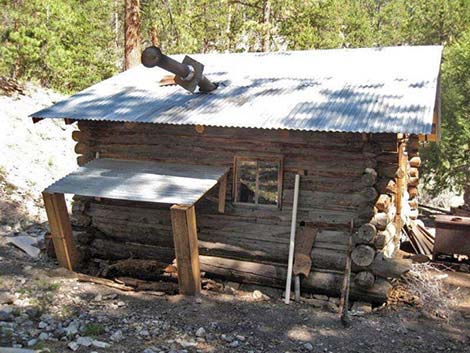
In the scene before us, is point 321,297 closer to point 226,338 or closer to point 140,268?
point 226,338

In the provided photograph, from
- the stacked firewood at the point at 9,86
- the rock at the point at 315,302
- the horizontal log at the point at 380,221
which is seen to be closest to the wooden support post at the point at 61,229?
the rock at the point at 315,302

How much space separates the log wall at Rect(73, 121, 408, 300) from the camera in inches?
356

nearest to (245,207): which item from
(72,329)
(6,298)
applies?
(72,329)

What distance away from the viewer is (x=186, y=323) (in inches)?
295

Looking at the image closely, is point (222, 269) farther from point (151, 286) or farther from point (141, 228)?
point (141, 228)

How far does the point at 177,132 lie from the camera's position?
33.6ft

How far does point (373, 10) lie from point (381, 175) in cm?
3952

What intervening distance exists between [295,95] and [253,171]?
5.91ft

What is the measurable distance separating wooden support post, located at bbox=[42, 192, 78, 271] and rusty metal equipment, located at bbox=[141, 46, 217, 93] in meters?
3.16

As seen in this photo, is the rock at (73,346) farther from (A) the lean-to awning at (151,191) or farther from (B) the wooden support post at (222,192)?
(B) the wooden support post at (222,192)

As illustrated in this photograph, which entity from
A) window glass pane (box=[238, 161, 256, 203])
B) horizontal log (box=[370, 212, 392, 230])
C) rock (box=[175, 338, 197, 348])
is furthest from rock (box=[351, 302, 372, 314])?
rock (box=[175, 338, 197, 348])

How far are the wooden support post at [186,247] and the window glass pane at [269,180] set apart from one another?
1.86 meters

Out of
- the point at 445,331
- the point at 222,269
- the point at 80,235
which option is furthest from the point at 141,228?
the point at 445,331

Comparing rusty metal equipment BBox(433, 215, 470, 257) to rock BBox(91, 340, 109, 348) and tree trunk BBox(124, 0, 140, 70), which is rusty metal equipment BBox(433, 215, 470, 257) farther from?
tree trunk BBox(124, 0, 140, 70)
